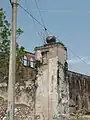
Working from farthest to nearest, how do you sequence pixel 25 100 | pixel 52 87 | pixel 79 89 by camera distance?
pixel 79 89 → pixel 25 100 → pixel 52 87

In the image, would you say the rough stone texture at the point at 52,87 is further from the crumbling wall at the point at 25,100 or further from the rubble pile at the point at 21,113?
the rubble pile at the point at 21,113

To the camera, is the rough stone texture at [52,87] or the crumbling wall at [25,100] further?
the crumbling wall at [25,100]

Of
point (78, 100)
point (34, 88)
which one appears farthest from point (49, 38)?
point (78, 100)

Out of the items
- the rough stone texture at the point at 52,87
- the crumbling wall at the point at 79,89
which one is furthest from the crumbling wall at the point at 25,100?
the crumbling wall at the point at 79,89

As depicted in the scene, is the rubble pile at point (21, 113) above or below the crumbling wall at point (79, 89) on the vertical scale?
A: below

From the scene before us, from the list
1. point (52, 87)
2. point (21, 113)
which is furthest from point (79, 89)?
point (52, 87)

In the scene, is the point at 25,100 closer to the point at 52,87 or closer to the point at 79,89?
the point at 52,87

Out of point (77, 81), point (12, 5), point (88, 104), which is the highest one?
point (12, 5)

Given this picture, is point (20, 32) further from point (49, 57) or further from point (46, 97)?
point (46, 97)

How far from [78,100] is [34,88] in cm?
829

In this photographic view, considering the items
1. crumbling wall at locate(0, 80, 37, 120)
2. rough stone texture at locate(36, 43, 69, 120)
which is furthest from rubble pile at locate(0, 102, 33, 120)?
rough stone texture at locate(36, 43, 69, 120)

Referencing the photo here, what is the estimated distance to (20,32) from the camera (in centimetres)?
1385

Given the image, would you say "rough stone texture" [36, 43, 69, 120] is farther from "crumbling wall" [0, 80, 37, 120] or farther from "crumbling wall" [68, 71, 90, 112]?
"crumbling wall" [68, 71, 90, 112]

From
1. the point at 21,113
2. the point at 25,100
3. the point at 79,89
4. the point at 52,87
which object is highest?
the point at 79,89
